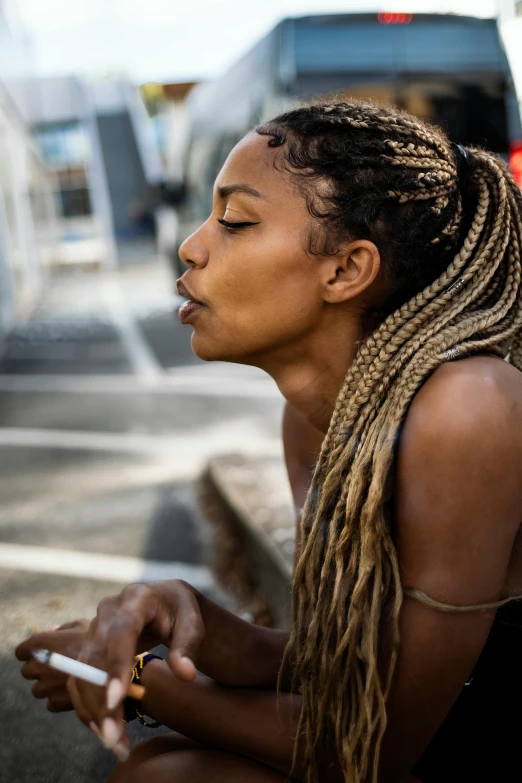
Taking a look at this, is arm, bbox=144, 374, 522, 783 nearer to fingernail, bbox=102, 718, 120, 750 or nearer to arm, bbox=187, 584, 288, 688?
arm, bbox=187, 584, 288, 688

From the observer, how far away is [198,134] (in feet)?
39.8

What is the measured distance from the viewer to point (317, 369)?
1855 mm

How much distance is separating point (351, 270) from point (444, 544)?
61cm

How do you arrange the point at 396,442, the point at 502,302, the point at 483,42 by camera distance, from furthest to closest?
1. the point at 483,42
2. the point at 502,302
3. the point at 396,442

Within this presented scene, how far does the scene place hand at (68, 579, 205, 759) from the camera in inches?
52.1

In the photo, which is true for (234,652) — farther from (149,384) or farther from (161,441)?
(149,384)

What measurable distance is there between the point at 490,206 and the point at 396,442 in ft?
1.92

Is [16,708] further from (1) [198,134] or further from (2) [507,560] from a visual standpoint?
(1) [198,134]

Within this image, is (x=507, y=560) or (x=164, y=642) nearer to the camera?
(x=507, y=560)

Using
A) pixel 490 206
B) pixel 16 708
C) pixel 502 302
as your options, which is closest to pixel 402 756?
pixel 502 302

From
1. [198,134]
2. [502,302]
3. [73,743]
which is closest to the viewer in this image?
[502,302]

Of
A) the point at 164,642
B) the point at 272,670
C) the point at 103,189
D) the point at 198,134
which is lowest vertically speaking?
the point at 103,189

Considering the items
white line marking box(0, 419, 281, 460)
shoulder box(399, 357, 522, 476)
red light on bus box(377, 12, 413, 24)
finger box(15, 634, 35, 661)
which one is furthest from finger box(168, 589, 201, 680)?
red light on bus box(377, 12, 413, 24)

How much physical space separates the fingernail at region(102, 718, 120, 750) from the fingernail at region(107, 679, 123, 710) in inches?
0.9
